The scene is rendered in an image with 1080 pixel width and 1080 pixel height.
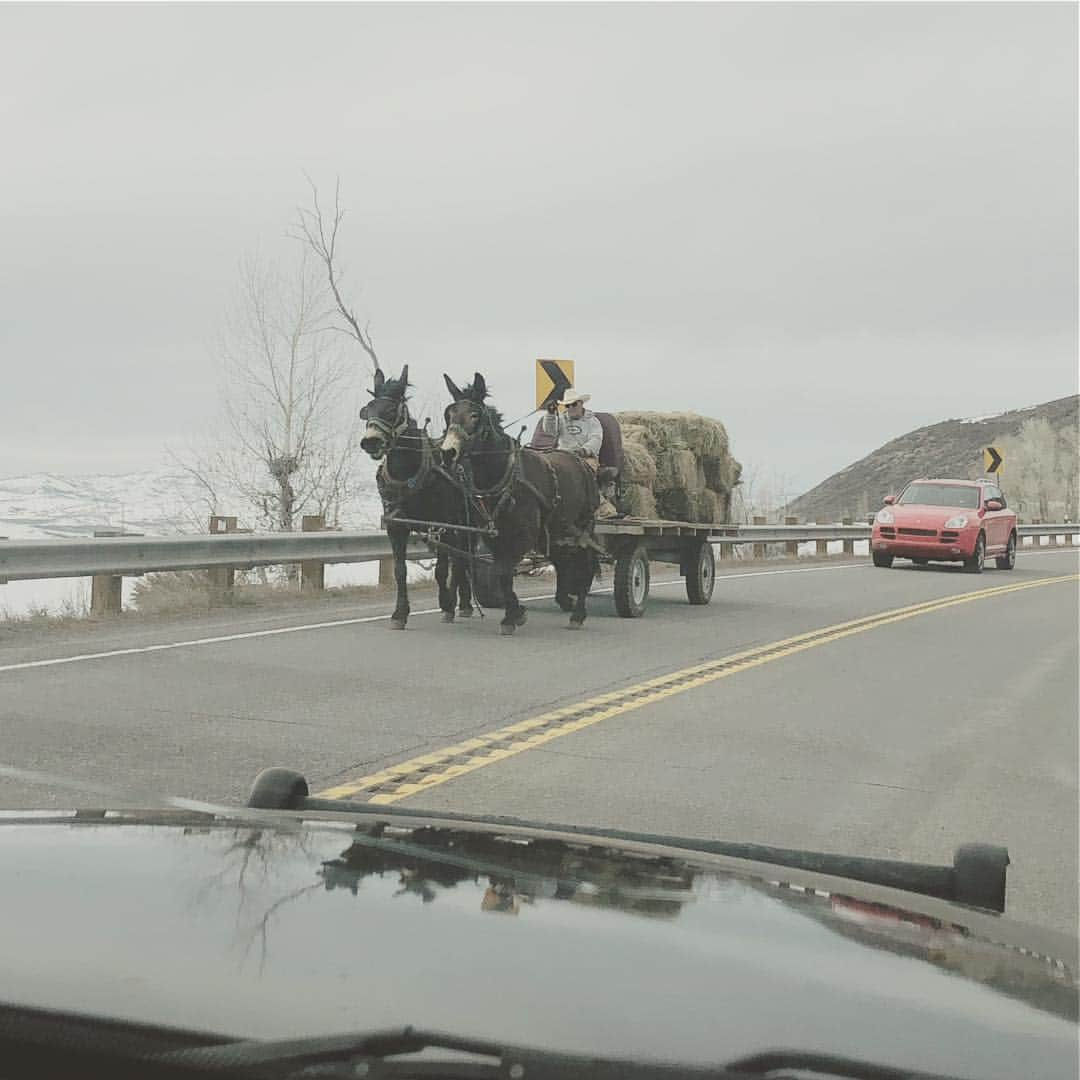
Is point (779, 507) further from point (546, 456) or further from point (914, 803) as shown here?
point (914, 803)

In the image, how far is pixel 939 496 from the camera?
32875 mm

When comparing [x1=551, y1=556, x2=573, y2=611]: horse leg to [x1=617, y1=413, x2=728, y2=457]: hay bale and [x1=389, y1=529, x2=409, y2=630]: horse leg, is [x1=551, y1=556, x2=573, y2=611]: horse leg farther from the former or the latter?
[x1=617, y1=413, x2=728, y2=457]: hay bale

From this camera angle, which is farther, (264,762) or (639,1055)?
(264,762)

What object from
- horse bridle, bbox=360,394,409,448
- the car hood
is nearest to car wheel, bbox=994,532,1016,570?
the car hood

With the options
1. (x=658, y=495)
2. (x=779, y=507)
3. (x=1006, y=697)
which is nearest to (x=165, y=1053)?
(x=1006, y=697)

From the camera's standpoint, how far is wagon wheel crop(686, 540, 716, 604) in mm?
19688

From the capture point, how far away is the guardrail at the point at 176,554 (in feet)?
47.6

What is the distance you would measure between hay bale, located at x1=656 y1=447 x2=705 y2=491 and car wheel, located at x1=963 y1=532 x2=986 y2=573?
12.7 metres

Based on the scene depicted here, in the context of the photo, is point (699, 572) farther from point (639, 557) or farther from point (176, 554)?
point (176, 554)

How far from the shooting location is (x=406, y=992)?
1.74 meters

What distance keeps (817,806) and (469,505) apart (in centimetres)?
816

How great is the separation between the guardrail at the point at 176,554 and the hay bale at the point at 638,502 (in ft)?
3.14

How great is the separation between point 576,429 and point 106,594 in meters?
5.56

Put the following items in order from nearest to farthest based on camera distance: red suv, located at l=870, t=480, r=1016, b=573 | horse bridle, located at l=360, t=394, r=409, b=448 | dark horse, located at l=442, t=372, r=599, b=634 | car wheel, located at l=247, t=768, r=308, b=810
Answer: car wheel, located at l=247, t=768, r=308, b=810 < horse bridle, located at l=360, t=394, r=409, b=448 < dark horse, located at l=442, t=372, r=599, b=634 < red suv, located at l=870, t=480, r=1016, b=573
